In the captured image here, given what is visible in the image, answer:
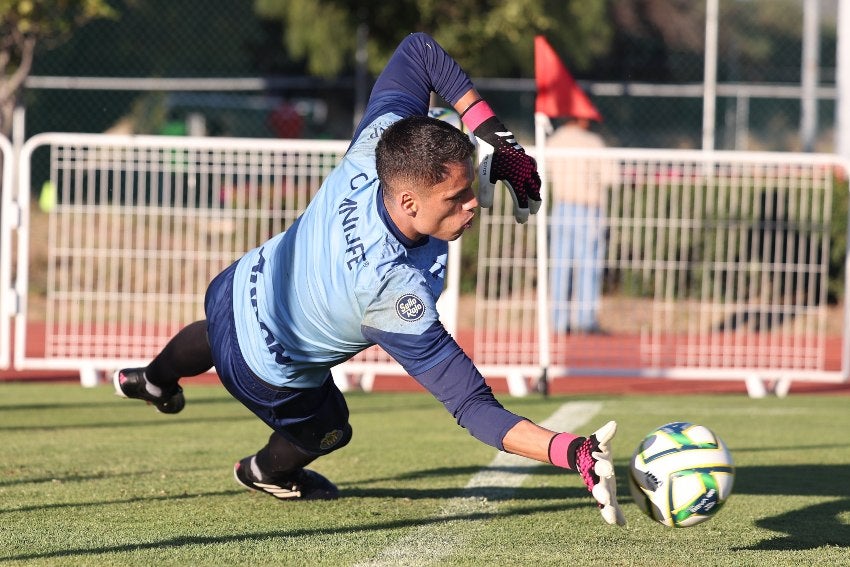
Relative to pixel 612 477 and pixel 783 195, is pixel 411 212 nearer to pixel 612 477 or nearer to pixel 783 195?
pixel 612 477

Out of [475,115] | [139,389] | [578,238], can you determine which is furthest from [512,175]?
[578,238]

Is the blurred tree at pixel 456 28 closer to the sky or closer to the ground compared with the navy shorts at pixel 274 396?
closer to the sky

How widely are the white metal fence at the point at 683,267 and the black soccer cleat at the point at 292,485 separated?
4.85 metres

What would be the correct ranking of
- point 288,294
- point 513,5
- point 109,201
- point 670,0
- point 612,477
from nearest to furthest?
point 612,477 → point 288,294 → point 109,201 → point 513,5 → point 670,0

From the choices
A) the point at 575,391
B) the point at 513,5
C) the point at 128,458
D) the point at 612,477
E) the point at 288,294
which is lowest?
the point at 575,391

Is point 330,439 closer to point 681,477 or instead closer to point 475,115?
point 475,115

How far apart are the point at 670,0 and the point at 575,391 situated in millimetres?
26766

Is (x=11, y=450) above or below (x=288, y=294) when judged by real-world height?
below

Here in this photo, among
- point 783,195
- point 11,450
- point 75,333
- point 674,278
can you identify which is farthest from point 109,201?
point 783,195

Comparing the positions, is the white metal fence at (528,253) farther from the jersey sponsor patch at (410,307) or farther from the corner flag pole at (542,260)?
the jersey sponsor patch at (410,307)

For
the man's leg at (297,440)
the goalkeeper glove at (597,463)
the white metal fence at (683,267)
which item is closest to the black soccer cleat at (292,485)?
the man's leg at (297,440)

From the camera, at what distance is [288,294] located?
190 inches

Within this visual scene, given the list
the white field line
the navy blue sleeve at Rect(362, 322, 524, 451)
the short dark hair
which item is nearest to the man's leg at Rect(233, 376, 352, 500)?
the white field line

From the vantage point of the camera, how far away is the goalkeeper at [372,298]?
432 cm
